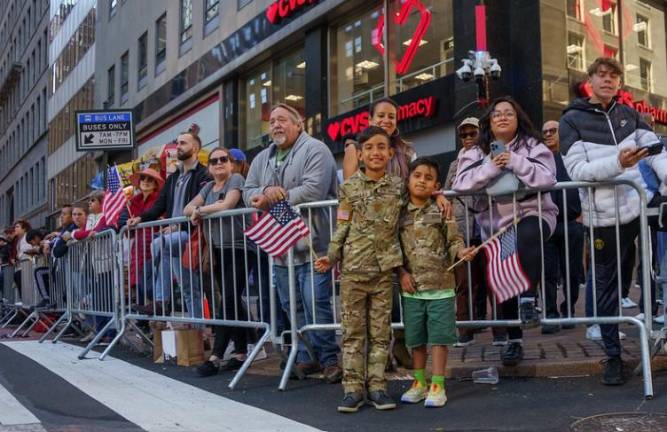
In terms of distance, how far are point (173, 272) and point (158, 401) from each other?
6.80ft

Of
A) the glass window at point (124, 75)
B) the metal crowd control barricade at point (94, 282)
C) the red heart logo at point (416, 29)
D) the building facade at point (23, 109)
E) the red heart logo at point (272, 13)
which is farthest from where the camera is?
the building facade at point (23, 109)

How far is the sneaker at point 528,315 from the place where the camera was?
4.82m

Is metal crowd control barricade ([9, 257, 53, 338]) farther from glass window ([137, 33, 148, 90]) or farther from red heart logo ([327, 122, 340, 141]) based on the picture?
glass window ([137, 33, 148, 90])

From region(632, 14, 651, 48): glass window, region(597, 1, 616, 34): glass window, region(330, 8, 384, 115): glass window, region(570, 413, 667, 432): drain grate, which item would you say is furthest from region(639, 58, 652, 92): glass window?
region(570, 413, 667, 432): drain grate

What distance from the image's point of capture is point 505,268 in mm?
4734

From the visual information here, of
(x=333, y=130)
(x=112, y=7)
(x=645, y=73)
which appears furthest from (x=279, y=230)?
(x=112, y=7)

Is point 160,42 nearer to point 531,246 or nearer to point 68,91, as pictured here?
point 68,91

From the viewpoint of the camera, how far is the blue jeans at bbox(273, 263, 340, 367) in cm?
541

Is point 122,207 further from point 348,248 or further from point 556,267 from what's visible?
point 556,267

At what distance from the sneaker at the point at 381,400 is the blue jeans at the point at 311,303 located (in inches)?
38.6

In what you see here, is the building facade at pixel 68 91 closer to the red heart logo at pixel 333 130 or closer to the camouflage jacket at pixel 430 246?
the red heart logo at pixel 333 130

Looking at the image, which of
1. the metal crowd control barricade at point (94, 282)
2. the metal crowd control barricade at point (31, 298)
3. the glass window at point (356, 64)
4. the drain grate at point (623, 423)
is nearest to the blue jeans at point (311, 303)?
the drain grate at point (623, 423)

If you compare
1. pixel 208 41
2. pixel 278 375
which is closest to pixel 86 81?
pixel 208 41

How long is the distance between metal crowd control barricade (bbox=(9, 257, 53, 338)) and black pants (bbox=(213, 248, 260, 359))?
16.1 ft
